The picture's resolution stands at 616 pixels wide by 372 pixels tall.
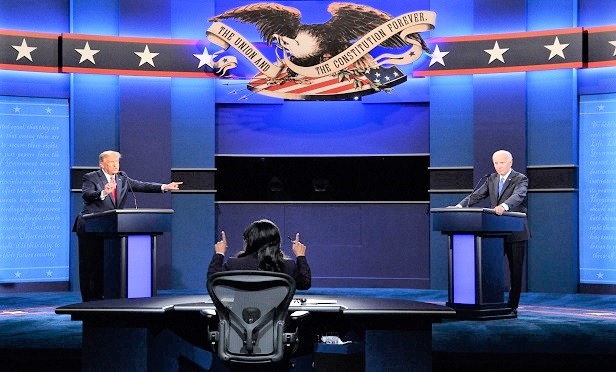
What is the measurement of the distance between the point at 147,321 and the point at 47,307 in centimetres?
410

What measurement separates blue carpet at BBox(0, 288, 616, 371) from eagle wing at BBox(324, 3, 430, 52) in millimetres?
2967

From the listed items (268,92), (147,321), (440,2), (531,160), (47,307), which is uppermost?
(440,2)

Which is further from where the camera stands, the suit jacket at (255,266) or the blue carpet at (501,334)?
the blue carpet at (501,334)

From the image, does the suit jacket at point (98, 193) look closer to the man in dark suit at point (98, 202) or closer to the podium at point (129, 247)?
the man in dark suit at point (98, 202)

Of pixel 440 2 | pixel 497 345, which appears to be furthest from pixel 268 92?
pixel 497 345

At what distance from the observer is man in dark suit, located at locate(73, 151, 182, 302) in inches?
292

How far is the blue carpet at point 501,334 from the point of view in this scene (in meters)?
5.26

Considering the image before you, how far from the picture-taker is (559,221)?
30.7 ft

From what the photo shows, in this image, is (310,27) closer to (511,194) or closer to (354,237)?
(354,237)

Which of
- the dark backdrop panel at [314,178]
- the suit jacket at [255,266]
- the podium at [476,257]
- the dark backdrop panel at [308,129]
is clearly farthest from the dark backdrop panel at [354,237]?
the suit jacket at [255,266]

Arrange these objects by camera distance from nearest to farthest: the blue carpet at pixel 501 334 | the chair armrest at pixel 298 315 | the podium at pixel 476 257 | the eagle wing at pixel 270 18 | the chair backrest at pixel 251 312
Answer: the chair backrest at pixel 251 312 < the chair armrest at pixel 298 315 < the blue carpet at pixel 501 334 < the podium at pixel 476 257 < the eagle wing at pixel 270 18

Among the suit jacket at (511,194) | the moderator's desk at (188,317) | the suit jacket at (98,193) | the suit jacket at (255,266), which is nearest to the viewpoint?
the moderator's desk at (188,317)

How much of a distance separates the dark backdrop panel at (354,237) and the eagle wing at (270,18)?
6.66 ft

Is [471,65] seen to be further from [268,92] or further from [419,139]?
[268,92]
